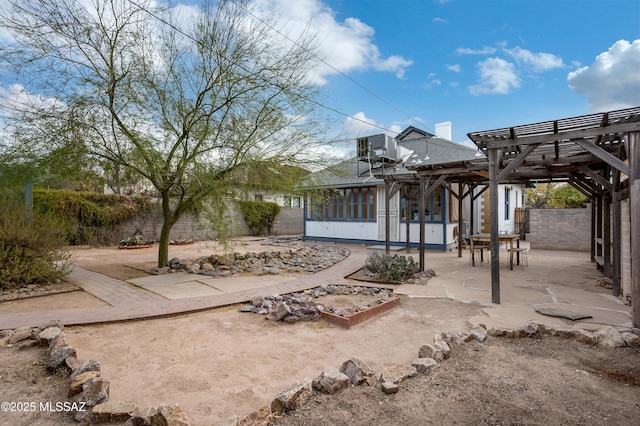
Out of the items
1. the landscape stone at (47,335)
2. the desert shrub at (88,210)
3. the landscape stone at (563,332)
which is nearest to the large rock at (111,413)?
the landscape stone at (47,335)

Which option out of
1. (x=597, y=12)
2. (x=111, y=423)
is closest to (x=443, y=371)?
(x=111, y=423)

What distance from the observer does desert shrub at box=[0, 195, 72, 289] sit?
5.31 metres

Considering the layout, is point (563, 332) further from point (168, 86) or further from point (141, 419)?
point (168, 86)

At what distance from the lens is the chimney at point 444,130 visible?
14836mm

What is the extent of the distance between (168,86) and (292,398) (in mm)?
6414

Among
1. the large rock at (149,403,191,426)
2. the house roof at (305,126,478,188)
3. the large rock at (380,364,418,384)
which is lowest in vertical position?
the large rock at (380,364,418,384)

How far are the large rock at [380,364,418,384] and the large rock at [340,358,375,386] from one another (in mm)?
100

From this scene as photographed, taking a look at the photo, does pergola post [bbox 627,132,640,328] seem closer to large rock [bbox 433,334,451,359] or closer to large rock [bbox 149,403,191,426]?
large rock [bbox 433,334,451,359]

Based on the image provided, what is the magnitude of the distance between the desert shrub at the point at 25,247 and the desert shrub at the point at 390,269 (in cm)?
626

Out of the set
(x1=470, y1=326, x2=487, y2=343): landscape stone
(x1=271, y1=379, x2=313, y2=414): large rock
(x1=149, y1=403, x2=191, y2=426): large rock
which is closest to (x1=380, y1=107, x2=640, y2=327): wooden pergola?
(x1=470, y1=326, x2=487, y2=343): landscape stone

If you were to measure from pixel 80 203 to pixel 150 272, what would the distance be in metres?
7.14

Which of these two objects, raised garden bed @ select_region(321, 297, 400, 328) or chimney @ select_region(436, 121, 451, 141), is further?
chimney @ select_region(436, 121, 451, 141)

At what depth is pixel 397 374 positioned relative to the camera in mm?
2477

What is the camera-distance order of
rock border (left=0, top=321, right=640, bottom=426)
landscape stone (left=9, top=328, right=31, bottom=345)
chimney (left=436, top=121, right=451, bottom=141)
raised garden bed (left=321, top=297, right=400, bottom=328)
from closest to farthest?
rock border (left=0, top=321, right=640, bottom=426) < landscape stone (left=9, top=328, right=31, bottom=345) < raised garden bed (left=321, top=297, right=400, bottom=328) < chimney (left=436, top=121, right=451, bottom=141)
